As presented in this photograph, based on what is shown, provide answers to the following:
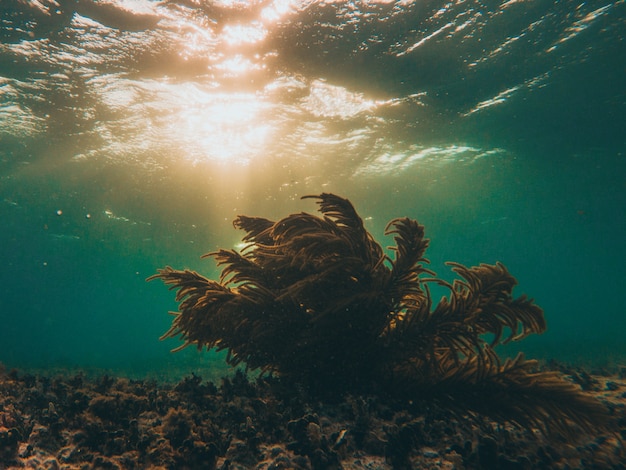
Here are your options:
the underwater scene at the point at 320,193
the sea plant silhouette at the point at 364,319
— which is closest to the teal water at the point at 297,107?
the underwater scene at the point at 320,193

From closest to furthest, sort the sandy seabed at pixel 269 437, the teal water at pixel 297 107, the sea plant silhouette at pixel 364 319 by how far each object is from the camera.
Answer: the sandy seabed at pixel 269 437, the sea plant silhouette at pixel 364 319, the teal water at pixel 297 107

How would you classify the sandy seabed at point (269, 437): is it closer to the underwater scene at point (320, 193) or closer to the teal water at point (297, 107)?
the underwater scene at point (320, 193)

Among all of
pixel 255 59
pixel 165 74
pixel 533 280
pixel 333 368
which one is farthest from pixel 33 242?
pixel 533 280

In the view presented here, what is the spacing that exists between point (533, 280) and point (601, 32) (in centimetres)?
11813

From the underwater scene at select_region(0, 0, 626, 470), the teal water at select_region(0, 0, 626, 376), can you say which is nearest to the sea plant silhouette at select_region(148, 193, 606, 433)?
the underwater scene at select_region(0, 0, 626, 470)

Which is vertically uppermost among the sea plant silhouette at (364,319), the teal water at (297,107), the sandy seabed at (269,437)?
the teal water at (297,107)

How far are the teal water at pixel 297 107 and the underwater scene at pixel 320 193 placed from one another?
3.5 inches

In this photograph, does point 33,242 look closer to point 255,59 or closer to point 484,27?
point 255,59

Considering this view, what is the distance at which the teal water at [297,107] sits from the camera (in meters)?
8.87

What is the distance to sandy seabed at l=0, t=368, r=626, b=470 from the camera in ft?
8.34

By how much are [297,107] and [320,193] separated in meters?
4.65

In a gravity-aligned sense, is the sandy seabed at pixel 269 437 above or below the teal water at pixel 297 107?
below

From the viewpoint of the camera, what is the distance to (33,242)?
36.6 meters

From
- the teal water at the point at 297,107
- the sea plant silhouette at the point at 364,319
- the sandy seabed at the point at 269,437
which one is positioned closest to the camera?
the sandy seabed at the point at 269,437
